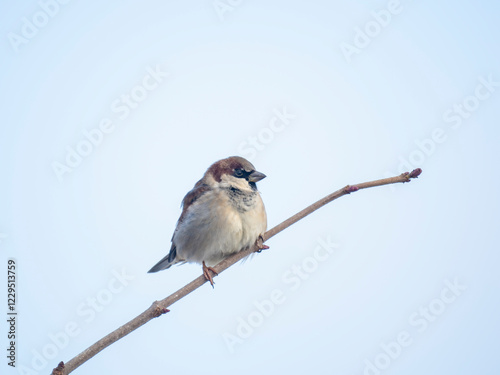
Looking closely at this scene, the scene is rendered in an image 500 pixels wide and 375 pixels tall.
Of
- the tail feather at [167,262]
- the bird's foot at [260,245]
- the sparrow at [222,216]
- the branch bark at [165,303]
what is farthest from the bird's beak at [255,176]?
the branch bark at [165,303]

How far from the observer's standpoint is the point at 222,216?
4477 millimetres

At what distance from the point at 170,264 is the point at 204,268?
1.08 m

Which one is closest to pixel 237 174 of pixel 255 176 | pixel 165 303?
pixel 255 176

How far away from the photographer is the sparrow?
174 inches

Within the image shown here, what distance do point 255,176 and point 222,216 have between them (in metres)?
0.47

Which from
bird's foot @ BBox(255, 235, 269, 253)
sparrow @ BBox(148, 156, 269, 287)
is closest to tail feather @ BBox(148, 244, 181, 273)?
sparrow @ BBox(148, 156, 269, 287)

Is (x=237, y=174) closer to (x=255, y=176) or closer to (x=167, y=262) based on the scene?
(x=255, y=176)

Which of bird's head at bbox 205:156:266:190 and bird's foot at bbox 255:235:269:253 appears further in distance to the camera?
bird's head at bbox 205:156:266:190

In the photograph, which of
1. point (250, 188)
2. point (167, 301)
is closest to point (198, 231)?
point (250, 188)

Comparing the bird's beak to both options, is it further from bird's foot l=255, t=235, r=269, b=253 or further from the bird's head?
bird's foot l=255, t=235, r=269, b=253

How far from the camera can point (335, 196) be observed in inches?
108

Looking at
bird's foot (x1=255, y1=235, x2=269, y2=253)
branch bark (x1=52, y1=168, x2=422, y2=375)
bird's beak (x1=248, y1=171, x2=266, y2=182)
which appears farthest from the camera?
bird's beak (x1=248, y1=171, x2=266, y2=182)

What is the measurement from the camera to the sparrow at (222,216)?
4.41 metres

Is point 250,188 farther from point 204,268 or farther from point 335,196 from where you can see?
point 335,196
